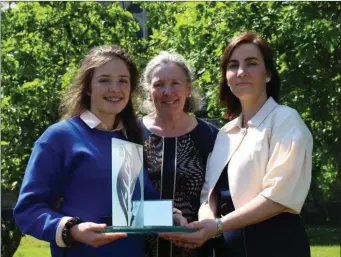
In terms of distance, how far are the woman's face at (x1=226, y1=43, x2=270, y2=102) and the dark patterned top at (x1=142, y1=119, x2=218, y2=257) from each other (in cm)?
39

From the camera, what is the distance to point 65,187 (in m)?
3.22

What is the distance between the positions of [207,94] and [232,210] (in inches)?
173

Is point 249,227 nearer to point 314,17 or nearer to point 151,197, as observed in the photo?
point 151,197

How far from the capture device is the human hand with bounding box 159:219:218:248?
3.31 m

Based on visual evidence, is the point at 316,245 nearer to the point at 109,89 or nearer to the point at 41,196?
the point at 109,89

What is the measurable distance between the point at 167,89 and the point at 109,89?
638 mm

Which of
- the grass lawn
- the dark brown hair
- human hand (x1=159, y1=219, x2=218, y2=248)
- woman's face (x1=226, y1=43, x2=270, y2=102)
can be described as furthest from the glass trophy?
the grass lawn

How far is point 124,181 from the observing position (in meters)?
3.12

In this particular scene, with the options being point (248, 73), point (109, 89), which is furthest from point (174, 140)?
point (109, 89)

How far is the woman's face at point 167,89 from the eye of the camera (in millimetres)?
3954

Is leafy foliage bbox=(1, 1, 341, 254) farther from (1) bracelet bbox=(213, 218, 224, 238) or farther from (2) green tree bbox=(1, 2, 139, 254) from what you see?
(1) bracelet bbox=(213, 218, 224, 238)

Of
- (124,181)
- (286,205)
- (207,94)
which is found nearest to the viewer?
(124,181)

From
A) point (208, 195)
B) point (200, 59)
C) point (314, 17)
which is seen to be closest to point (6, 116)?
point (200, 59)

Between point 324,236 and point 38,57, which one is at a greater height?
point 38,57
